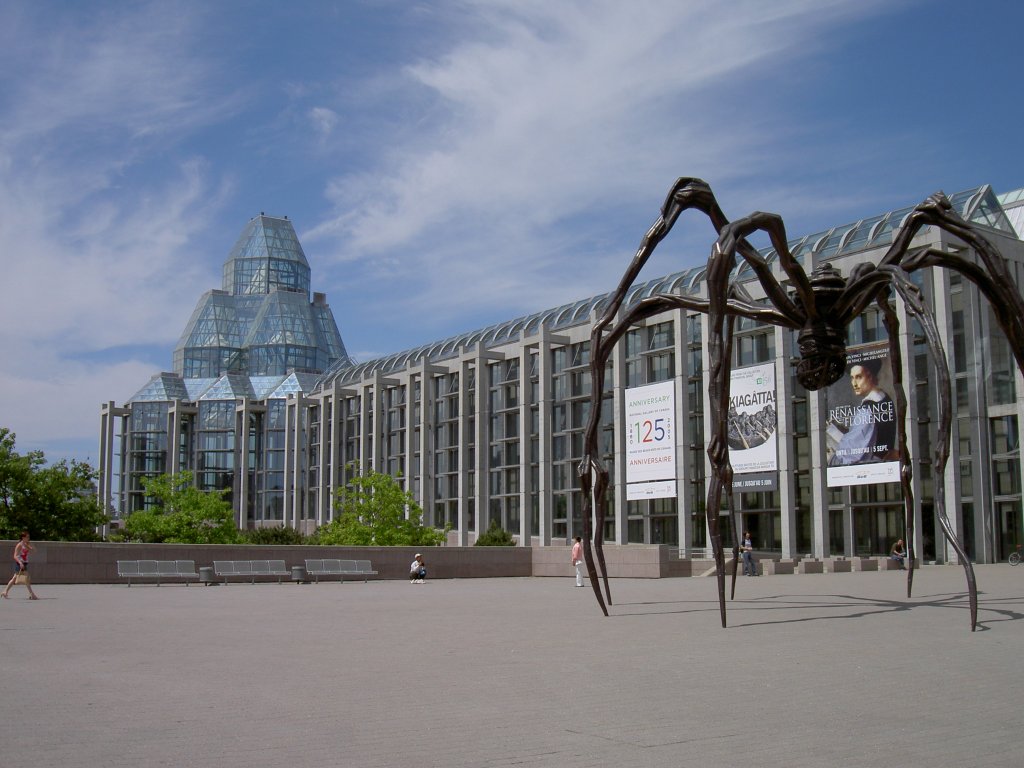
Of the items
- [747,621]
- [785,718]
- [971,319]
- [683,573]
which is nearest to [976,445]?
[971,319]

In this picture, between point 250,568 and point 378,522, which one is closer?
point 250,568

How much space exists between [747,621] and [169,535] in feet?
152

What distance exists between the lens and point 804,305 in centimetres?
1173

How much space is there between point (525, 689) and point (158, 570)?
20.5 meters

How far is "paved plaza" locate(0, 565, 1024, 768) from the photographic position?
215 inches

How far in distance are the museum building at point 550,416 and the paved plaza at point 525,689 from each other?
198 inches

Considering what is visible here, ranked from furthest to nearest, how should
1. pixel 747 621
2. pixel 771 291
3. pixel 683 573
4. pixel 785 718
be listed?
pixel 683 573
pixel 747 621
pixel 771 291
pixel 785 718

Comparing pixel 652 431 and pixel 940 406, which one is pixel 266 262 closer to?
pixel 652 431

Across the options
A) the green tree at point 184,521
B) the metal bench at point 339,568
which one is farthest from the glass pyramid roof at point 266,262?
the metal bench at point 339,568

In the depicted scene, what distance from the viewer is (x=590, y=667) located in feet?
28.9

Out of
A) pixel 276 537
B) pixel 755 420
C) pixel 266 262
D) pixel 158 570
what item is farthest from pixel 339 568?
pixel 266 262

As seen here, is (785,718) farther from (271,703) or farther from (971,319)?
(971,319)

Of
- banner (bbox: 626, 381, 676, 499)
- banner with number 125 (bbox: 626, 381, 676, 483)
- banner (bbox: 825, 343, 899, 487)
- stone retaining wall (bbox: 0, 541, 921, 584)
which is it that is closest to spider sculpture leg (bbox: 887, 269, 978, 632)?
stone retaining wall (bbox: 0, 541, 921, 584)

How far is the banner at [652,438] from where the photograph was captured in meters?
45.2
